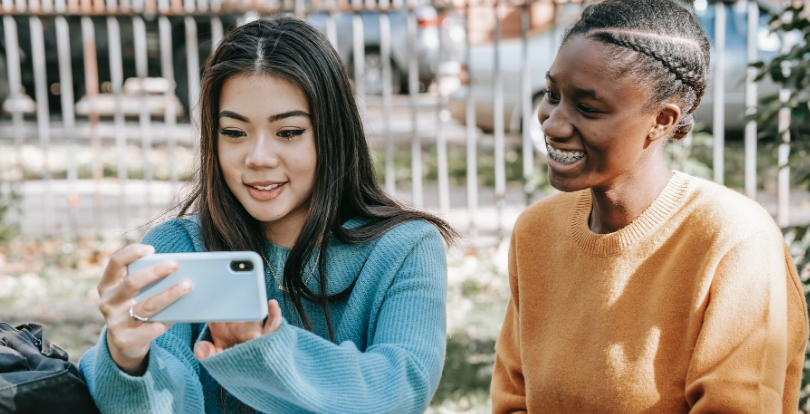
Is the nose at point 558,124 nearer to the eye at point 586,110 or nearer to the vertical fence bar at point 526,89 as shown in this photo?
the eye at point 586,110

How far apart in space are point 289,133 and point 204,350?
1.85 feet

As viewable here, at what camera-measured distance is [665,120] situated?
6.01ft

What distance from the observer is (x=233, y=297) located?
4.75 ft

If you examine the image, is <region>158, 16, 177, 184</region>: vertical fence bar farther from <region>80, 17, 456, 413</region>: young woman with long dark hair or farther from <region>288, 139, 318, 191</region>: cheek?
<region>288, 139, 318, 191</region>: cheek

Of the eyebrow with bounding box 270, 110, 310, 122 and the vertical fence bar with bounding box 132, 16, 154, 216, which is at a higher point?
the eyebrow with bounding box 270, 110, 310, 122

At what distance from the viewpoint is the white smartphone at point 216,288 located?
145 cm

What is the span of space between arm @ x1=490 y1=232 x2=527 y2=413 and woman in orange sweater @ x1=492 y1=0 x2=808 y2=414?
0.16m

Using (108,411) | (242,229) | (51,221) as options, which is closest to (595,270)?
(242,229)

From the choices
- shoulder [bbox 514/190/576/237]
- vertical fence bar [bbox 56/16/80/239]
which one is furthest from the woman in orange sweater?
vertical fence bar [bbox 56/16/80/239]

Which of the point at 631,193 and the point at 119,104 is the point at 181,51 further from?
the point at 631,193

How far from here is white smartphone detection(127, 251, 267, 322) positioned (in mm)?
1445

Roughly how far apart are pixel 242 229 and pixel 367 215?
0.29m

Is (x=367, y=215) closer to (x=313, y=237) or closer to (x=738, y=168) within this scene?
(x=313, y=237)

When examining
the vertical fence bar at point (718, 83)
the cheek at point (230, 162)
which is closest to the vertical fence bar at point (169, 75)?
the vertical fence bar at point (718, 83)
